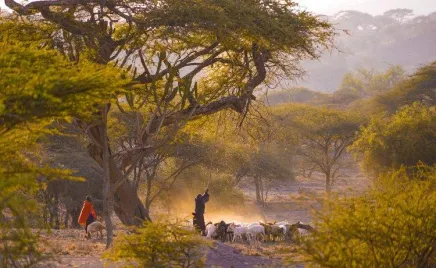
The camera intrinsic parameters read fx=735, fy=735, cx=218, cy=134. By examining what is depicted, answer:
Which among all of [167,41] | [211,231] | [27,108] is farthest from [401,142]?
[27,108]

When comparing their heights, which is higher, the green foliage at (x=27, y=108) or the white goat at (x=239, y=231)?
the green foliage at (x=27, y=108)

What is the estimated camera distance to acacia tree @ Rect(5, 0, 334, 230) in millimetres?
12750

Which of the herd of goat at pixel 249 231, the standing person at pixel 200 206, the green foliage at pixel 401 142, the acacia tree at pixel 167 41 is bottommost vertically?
the herd of goat at pixel 249 231

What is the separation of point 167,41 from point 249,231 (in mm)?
5672

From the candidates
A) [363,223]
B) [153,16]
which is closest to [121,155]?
[153,16]

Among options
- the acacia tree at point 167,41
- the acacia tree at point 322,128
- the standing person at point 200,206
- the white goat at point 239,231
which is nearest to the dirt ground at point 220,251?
the white goat at point 239,231

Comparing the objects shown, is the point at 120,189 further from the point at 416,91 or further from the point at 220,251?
the point at 416,91

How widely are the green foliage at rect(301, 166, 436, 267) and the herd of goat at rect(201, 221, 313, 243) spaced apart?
8715 millimetres

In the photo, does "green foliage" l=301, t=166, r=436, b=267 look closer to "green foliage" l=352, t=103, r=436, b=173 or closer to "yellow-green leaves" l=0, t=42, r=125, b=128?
"yellow-green leaves" l=0, t=42, r=125, b=128

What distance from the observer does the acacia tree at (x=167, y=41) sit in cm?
1275

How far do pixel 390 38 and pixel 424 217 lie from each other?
424 ft

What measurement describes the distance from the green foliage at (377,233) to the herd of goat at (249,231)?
8.71 meters

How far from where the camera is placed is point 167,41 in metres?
12.9

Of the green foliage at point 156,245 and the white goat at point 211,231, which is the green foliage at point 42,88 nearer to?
the green foliage at point 156,245
